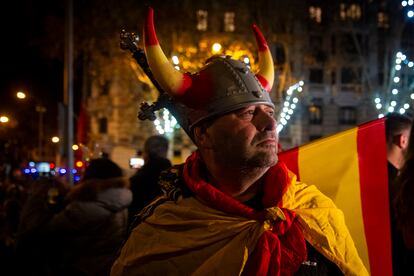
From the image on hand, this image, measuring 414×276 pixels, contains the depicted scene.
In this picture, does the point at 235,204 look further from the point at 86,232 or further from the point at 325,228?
the point at 86,232

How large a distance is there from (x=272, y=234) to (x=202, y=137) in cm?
66

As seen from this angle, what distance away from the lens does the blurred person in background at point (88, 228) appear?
5.00 meters

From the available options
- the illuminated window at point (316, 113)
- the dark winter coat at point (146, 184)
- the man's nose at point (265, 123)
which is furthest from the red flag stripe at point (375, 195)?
the illuminated window at point (316, 113)

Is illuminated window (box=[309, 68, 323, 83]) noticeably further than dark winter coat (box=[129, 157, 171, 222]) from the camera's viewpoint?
Yes

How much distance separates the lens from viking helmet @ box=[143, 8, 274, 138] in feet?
7.98

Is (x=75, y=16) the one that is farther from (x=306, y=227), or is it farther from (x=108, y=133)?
(x=306, y=227)

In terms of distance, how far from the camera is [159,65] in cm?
243

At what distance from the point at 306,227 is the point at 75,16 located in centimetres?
1984

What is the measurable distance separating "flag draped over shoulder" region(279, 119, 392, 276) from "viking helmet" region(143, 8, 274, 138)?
0.56 meters

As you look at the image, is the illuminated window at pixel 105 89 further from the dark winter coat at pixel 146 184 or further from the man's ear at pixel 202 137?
the man's ear at pixel 202 137

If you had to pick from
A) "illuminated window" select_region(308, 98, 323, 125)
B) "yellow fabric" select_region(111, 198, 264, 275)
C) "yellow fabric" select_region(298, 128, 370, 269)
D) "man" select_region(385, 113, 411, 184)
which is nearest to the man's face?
"yellow fabric" select_region(111, 198, 264, 275)

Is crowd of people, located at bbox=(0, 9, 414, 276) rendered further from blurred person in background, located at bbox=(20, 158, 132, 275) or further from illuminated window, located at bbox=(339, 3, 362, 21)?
illuminated window, located at bbox=(339, 3, 362, 21)

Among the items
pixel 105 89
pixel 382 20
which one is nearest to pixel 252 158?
pixel 105 89

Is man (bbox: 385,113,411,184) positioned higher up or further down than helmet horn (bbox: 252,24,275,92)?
further down
